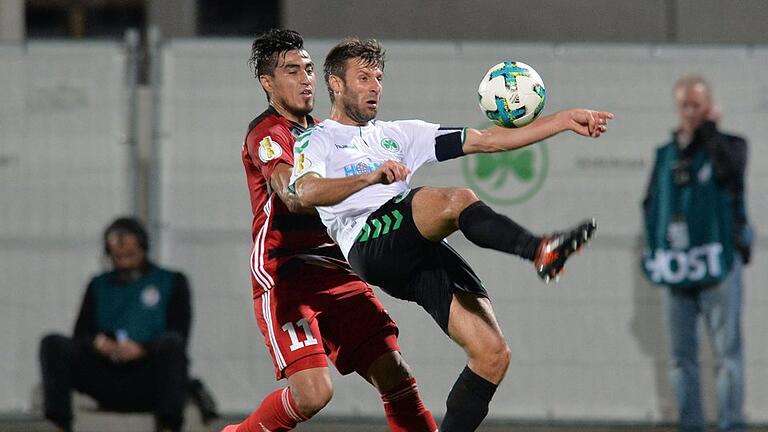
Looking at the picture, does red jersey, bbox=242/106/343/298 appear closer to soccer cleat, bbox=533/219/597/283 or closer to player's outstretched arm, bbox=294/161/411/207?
player's outstretched arm, bbox=294/161/411/207

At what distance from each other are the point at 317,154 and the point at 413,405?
3.93ft

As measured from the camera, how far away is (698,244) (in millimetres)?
7305

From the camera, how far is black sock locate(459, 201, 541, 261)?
4.41 m

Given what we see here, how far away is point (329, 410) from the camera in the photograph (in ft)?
26.1

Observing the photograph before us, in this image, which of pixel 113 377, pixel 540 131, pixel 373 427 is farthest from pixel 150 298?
pixel 540 131

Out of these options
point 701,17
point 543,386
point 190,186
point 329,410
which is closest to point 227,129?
point 190,186

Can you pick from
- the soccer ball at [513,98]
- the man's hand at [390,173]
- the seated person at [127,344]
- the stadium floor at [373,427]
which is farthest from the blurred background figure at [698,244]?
the man's hand at [390,173]

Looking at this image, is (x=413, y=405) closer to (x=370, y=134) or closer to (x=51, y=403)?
(x=370, y=134)

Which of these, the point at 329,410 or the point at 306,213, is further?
the point at 329,410

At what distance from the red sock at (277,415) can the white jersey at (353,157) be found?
721 mm

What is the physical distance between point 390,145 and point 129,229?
2750 mm

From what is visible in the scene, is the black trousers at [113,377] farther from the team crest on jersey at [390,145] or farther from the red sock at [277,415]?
the team crest on jersey at [390,145]

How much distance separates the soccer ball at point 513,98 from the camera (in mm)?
5043

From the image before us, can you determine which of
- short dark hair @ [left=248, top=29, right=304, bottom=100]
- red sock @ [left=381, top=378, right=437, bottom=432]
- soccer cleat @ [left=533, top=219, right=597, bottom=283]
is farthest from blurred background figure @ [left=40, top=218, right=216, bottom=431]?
soccer cleat @ [left=533, top=219, right=597, bottom=283]
